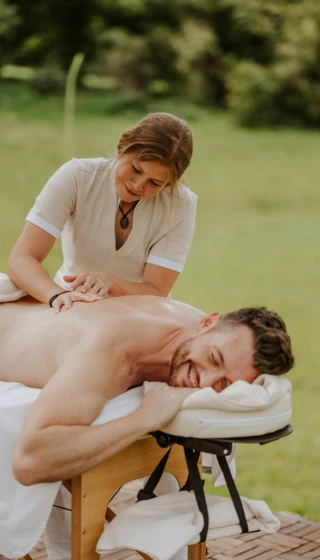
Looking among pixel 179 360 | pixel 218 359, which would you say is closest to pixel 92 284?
pixel 179 360

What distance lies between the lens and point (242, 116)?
1113 centimetres

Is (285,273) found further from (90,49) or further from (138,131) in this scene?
(138,131)

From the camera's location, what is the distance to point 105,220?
2.81 metres

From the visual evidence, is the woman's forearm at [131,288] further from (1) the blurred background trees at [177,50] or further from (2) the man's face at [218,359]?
(1) the blurred background trees at [177,50]

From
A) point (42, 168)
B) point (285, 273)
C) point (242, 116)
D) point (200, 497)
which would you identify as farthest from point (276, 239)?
point (200, 497)

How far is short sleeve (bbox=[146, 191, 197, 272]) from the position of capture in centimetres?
285

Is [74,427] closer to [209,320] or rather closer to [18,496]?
[18,496]

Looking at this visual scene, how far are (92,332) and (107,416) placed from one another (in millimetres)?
240

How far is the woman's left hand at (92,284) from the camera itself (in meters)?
2.55

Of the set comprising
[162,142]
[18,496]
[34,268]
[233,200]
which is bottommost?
[233,200]

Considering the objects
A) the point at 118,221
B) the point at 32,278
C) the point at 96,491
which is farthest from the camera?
the point at 118,221

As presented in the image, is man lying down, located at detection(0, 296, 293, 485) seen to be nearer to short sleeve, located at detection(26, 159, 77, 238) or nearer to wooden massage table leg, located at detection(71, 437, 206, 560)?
wooden massage table leg, located at detection(71, 437, 206, 560)

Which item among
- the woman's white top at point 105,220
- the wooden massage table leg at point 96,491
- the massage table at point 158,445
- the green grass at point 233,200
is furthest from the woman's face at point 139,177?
the green grass at point 233,200

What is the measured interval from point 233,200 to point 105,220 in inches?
297
